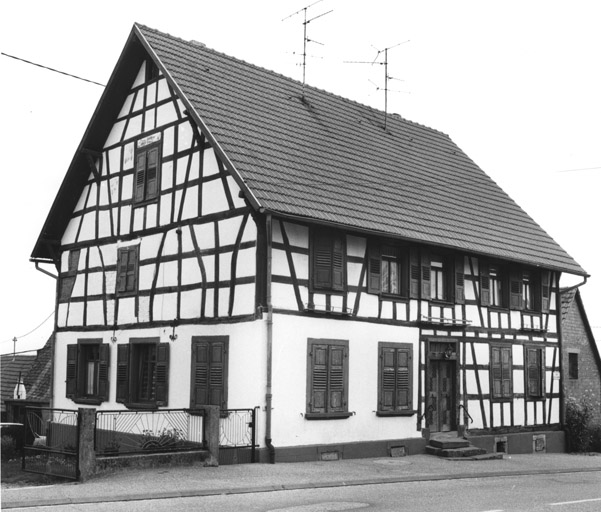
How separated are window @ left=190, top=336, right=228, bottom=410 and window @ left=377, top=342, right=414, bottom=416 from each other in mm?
4042

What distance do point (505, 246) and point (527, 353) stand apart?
3.40 meters

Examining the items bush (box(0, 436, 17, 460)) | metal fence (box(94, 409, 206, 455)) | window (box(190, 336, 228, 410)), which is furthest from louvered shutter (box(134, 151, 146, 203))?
bush (box(0, 436, 17, 460))

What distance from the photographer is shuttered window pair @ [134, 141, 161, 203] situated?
885 inches

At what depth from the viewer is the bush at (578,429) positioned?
89.2 feet

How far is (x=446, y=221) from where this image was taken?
24.2 m

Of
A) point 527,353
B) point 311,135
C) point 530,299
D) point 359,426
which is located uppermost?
point 311,135

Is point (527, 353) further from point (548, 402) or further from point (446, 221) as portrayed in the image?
point (446, 221)

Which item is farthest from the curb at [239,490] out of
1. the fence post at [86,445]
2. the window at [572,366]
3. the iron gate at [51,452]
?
the window at [572,366]

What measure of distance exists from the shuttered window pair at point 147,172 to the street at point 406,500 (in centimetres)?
1016

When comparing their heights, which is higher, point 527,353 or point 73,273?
point 73,273

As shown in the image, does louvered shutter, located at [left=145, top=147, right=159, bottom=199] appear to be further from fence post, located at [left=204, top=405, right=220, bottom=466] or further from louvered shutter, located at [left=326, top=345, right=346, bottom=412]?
fence post, located at [left=204, top=405, right=220, bottom=466]

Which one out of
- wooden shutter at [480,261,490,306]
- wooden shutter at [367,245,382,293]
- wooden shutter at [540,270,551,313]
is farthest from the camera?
wooden shutter at [540,270,551,313]

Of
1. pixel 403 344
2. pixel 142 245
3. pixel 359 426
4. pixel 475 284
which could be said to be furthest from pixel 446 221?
pixel 142 245

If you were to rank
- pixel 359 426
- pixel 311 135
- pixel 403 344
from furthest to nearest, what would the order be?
pixel 311 135
pixel 403 344
pixel 359 426
